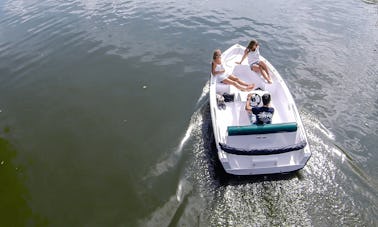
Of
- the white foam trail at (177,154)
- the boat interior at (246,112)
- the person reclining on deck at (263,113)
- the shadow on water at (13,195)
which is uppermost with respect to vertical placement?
the person reclining on deck at (263,113)

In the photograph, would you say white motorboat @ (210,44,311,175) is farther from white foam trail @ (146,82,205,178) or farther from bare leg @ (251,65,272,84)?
bare leg @ (251,65,272,84)

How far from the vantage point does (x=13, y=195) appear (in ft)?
25.5

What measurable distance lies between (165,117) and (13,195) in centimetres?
512

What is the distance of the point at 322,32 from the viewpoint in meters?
15.4

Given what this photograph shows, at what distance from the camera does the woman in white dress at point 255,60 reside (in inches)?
409

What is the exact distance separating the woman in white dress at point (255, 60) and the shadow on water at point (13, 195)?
8362 millimetres

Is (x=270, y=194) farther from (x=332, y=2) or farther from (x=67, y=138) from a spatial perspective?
(x=332, y=2)

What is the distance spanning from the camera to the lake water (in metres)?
7.00

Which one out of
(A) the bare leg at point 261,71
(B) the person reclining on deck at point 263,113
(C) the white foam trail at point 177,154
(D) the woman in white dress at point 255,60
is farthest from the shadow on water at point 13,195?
(D) the woman in white dress at point 255,60

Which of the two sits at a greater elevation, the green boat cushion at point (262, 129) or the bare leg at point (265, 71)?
the green boat cushion at point (262, 129)

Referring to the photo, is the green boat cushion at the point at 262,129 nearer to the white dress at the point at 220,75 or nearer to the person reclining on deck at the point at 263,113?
the person reclining on deck at the point at 263,113

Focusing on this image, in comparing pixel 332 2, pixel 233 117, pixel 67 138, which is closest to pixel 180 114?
pixel 233 117

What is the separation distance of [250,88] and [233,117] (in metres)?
1.63

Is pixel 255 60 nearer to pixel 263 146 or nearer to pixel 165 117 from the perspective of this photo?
pixel 165 117
